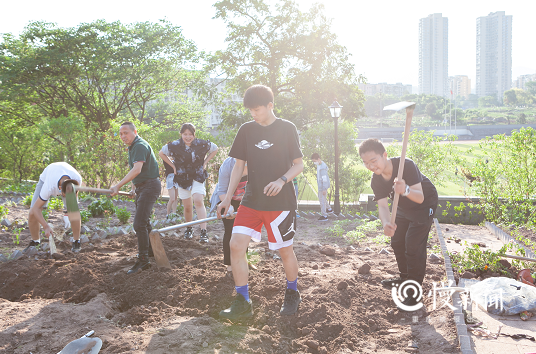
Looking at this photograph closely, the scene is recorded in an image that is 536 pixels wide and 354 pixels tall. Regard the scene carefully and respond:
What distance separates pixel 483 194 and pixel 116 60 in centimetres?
1757

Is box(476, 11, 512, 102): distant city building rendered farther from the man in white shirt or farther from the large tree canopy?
the man in white shirt

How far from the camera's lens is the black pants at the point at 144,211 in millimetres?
4578

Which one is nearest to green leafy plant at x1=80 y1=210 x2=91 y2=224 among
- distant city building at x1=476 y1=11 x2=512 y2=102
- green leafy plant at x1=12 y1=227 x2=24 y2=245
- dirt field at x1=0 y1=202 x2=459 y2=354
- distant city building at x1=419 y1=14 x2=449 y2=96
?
green leafy plant at x1=12 y1=227 x2=24 y2=245

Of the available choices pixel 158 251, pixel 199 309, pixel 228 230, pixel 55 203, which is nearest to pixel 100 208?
pixel 55 203

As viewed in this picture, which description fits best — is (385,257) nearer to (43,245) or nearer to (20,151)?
(43,245)

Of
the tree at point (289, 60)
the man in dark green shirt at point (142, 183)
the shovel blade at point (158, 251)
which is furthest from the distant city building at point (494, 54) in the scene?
the shovel blade at point (158, 251)

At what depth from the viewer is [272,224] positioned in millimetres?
3178

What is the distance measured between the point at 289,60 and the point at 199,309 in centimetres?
1565

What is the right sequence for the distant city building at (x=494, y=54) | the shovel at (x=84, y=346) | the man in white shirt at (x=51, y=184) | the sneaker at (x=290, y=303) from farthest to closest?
1. the distant city building at (x=494, y=54)
2. the man in white shirt at (x=51, y=184)
3. the sneaker at (x=290, y=303)
4. the shovel at (x=84, y=346)

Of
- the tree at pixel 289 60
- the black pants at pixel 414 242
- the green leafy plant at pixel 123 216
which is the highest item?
the tree at pixel 289 60

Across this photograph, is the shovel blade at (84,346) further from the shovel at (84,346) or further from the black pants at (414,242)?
the black pants at (414,242)

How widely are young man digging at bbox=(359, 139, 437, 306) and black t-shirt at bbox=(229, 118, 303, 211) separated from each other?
0.69 meters

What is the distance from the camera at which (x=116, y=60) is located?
19.3 metres

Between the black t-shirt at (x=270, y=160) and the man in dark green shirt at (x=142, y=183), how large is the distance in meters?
1.85
